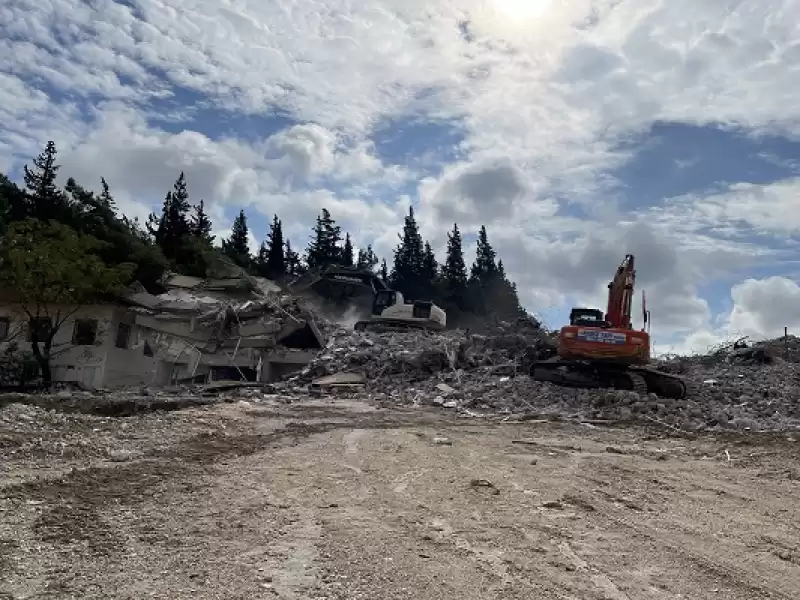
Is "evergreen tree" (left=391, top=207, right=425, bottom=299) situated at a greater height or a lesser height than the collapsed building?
greater

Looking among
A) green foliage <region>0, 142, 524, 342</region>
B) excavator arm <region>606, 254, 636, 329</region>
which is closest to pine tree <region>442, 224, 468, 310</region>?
green foliage <region>0, 142, 524, 342</region>

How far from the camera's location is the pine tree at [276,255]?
192ft

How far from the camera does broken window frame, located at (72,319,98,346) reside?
95.7 ft

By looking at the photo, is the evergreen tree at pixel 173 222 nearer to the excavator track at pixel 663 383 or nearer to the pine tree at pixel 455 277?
the pine tree at pixel 455 277

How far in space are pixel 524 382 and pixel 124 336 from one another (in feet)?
64.5

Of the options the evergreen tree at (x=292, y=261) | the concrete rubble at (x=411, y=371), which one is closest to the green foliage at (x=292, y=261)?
the evergreen tree at (x=292, y=261)

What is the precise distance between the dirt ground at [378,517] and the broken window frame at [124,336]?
21.4m

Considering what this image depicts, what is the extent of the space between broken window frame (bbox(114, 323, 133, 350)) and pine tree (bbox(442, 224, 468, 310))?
107 ft

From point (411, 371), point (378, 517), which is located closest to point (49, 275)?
point (411, 371)

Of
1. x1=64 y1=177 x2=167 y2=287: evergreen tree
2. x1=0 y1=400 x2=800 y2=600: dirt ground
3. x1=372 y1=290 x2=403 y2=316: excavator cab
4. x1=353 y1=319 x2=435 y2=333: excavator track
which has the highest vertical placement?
x1=64 y1=177 x2=167 y2=287: evergreen tree

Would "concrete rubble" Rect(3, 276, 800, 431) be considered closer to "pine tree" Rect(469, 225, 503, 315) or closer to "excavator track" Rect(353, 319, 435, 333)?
"excavator track" Rect(353, 319, 435, 333)

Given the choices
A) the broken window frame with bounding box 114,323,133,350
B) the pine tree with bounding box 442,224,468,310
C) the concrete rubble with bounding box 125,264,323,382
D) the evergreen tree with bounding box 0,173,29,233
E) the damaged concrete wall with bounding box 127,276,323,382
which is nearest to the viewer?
the concrete rubble with bounding box 125,264,323,382

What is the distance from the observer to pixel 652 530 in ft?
16.6

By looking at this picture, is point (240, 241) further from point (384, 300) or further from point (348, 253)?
point (384, 300)
